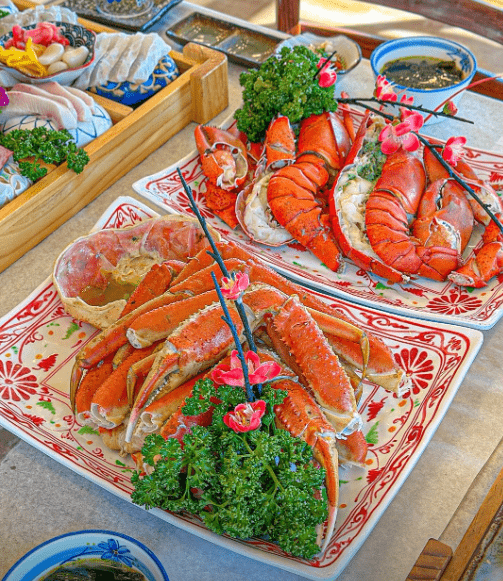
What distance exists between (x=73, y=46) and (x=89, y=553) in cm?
210

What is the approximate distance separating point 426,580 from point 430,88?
2022mm

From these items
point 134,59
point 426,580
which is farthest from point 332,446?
point 134,59

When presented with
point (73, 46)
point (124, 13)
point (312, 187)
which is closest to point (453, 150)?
point (312, 187)

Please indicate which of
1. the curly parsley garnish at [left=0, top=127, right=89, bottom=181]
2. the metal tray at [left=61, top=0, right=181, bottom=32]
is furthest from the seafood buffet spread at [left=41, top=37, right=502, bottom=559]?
the metal tray at [left=61, top=0, right=181, bottom=32]

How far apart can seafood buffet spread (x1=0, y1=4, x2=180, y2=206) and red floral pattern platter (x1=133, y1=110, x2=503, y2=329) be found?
0.34 metres

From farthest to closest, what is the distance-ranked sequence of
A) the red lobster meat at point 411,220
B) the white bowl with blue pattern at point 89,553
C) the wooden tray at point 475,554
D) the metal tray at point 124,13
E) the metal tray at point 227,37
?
the metal tray at point 124,13, the metal tray at point 227,37, the red lobster meat at point 411,220, the white bowl with blue pattern at point 89,553, the wooden tray at point 475,554

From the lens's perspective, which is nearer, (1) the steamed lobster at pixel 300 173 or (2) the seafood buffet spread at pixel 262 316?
(2) the seafood buffet spread at pixel 262 316

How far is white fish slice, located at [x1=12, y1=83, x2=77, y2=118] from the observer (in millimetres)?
2281

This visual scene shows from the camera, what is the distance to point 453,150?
2143mm

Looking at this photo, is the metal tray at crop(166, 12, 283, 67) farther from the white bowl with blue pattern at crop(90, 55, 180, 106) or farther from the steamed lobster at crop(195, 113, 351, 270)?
the steamed lobster at crop(195, 113, 351, 270)

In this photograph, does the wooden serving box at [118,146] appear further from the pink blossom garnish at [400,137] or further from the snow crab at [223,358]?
the pink blossom garnish at [400,137]

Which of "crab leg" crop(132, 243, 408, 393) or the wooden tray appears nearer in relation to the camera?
the wooden tray

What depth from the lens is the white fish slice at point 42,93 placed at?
2.28 m

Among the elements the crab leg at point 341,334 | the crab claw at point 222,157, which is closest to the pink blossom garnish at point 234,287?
the crab leg at point 341,334
